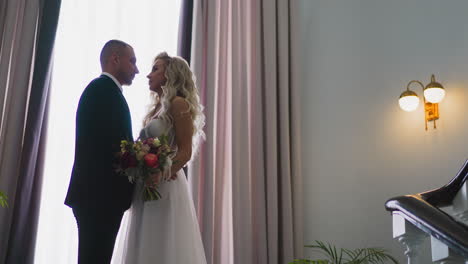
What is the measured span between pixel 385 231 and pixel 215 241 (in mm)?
1423

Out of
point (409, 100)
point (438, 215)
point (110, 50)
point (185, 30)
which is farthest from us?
point (185, 30)

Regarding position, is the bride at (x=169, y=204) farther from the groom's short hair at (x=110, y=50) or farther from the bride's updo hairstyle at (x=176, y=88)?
the groom's short hair at (x=110, y=50)

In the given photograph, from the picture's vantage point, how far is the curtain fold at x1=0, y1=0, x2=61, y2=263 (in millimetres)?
3213

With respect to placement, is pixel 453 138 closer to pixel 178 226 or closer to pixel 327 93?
pixel 327 93

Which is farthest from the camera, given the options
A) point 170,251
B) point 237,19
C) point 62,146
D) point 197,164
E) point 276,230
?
point 237,19

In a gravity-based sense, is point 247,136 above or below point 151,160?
above

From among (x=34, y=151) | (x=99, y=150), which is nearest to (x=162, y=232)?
(x=99, y=150)

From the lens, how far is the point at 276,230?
412 cm

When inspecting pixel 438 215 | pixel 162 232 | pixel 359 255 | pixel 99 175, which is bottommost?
pixel 359 255

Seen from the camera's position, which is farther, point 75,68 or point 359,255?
point 359,255

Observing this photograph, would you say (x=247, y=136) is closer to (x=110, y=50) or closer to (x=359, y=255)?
(x=359, y=255)

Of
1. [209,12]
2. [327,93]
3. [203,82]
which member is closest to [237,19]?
[209,12]

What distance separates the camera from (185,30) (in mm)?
4137

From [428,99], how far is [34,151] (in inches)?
115
